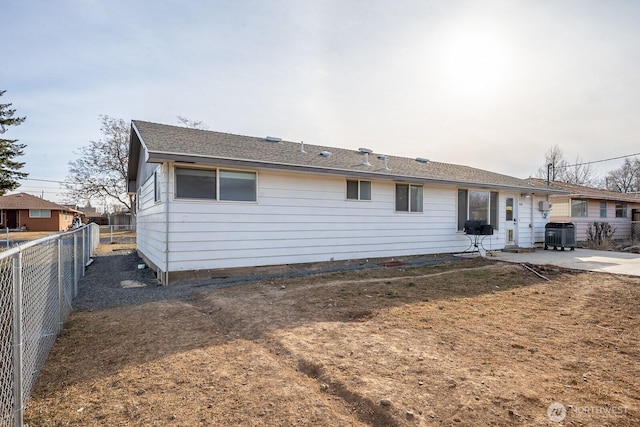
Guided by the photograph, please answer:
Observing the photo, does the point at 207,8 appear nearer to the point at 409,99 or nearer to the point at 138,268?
the point at 409,99

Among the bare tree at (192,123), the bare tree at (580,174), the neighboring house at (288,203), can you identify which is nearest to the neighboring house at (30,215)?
the bare tree at (192,123)

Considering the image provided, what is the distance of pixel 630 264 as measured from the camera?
9.31 meters

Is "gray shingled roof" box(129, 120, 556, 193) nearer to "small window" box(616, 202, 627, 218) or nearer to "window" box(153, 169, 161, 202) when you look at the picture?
"window" box(153, 169, 161, 202)

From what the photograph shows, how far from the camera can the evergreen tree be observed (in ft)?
85.8

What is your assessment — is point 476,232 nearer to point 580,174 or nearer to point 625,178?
point 580,174

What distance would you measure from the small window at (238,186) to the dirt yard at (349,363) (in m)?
2.61

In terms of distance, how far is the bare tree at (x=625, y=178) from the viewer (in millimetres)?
41062

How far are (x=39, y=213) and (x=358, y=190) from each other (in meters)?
39.4

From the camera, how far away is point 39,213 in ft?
113

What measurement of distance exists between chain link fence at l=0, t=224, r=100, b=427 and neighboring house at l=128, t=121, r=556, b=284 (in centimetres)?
249

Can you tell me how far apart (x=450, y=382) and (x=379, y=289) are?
369cm

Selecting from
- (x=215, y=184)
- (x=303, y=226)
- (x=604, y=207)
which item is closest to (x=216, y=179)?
(x=215, y=184)

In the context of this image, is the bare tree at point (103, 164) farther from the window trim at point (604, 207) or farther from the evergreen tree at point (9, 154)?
the window trim at point (604, 207)

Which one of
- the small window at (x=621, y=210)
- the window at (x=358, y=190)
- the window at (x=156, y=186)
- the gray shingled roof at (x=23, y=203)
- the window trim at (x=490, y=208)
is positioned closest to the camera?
the window at (x=156, y=186)
